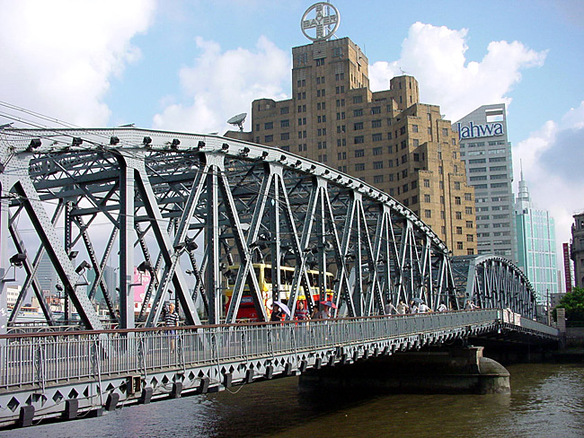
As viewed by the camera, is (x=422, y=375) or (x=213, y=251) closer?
(x=213, y=251)

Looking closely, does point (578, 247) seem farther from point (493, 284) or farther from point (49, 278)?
point (49, 278)

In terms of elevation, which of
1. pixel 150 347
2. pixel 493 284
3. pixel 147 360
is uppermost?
pixel 493 284

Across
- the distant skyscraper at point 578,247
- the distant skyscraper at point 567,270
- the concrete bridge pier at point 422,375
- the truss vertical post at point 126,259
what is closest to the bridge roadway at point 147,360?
the truss vertical post at point 126,259

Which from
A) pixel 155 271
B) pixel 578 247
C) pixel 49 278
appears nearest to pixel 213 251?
pixel 155 271

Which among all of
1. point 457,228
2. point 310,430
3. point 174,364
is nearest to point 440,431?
point 310,430

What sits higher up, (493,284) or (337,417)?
(493,284)

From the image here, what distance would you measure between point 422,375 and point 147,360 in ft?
98.9

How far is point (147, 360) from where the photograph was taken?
17484 millimetres

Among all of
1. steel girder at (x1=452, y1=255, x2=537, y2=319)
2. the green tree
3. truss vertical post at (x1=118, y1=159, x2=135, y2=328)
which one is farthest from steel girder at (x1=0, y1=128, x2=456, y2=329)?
the green tree

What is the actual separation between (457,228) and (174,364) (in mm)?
106549

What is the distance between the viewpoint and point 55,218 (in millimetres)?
27109

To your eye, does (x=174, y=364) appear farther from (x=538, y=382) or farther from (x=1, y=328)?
(x=538, y=382)

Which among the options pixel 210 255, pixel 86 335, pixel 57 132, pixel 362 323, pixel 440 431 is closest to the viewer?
pixel 86 335

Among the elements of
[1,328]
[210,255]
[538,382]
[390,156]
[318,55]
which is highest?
[318,55]
